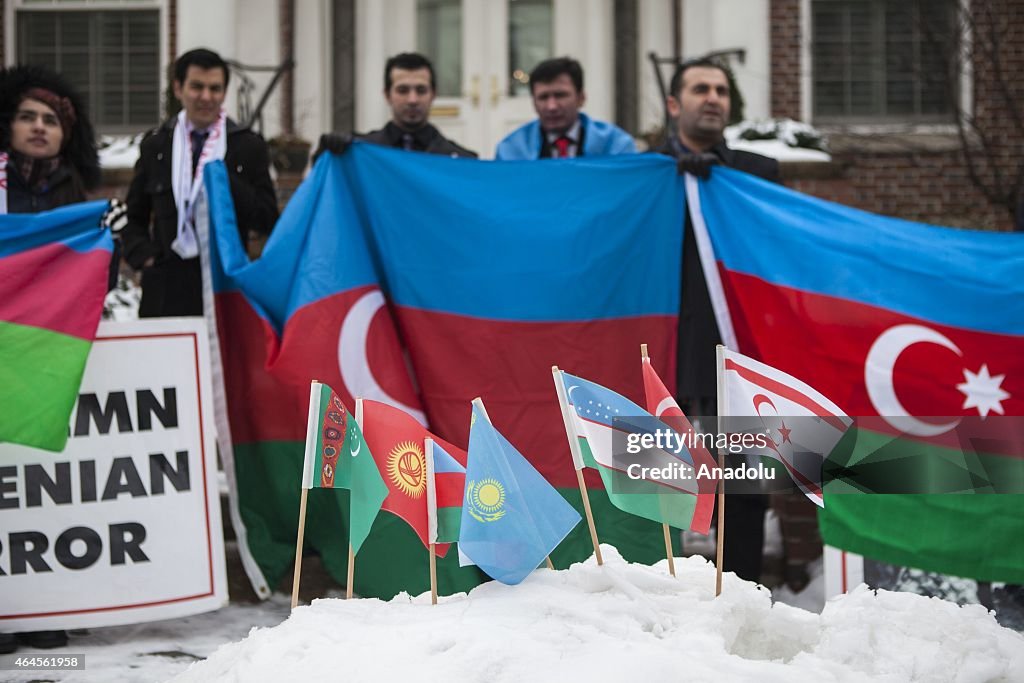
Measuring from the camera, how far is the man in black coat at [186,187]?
486 cm

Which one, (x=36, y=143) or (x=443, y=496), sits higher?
(x=36, y=143)

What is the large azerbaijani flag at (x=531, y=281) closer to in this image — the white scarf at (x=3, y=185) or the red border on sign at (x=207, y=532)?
the red border on sign at (x=207, y=532)

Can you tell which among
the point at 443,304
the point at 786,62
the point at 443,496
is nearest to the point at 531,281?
the point at 443,304

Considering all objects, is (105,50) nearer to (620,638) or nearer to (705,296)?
(705,296)

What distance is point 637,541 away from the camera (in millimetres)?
4605

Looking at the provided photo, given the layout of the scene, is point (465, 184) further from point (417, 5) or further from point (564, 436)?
point (417, 5)

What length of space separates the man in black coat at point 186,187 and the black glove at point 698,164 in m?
1.74

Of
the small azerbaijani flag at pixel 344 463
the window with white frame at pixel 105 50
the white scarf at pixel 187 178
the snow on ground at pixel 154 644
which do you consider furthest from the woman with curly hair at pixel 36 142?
the window with white frame at pixel 105 50

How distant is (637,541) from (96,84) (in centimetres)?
815

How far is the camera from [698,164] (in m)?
4.71

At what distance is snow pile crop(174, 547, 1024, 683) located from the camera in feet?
8.65

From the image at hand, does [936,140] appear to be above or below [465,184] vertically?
above

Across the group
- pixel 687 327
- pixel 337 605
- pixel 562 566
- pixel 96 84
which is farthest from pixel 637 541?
pixel 96 84

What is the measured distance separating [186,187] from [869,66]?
24.8ft
